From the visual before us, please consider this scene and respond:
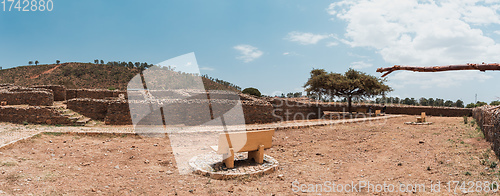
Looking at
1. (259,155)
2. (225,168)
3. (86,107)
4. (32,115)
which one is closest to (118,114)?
(86,107)

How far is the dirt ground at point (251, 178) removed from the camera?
165 inches

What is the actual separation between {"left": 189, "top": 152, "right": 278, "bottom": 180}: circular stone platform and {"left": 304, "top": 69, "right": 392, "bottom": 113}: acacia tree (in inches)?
626

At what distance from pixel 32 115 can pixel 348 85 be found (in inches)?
745

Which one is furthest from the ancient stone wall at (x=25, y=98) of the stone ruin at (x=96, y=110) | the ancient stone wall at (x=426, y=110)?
the ancient stone wall at (x=426, y=110)

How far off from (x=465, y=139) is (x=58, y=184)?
942 centimetres

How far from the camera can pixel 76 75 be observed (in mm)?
46312

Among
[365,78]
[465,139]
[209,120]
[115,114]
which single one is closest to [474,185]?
[465,139]

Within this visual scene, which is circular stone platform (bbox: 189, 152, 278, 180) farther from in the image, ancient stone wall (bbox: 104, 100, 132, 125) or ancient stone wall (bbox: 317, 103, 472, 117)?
ancient stone wall (bbox: 317, 103, 472, 117)

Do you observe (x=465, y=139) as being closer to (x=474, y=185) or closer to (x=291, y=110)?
(x=474, y=185)

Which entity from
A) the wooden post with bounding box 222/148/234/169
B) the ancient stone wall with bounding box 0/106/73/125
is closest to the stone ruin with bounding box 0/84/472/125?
the ancient stone wall with bounding box 0/106/73/125

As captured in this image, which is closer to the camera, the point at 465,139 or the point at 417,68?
the point at 417,68

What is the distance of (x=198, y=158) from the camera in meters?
6.05

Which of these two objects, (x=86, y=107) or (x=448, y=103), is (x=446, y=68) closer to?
(x=86, y=107)

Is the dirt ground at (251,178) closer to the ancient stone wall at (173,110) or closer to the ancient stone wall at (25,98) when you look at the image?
the ancient stone wall at (173,110)
